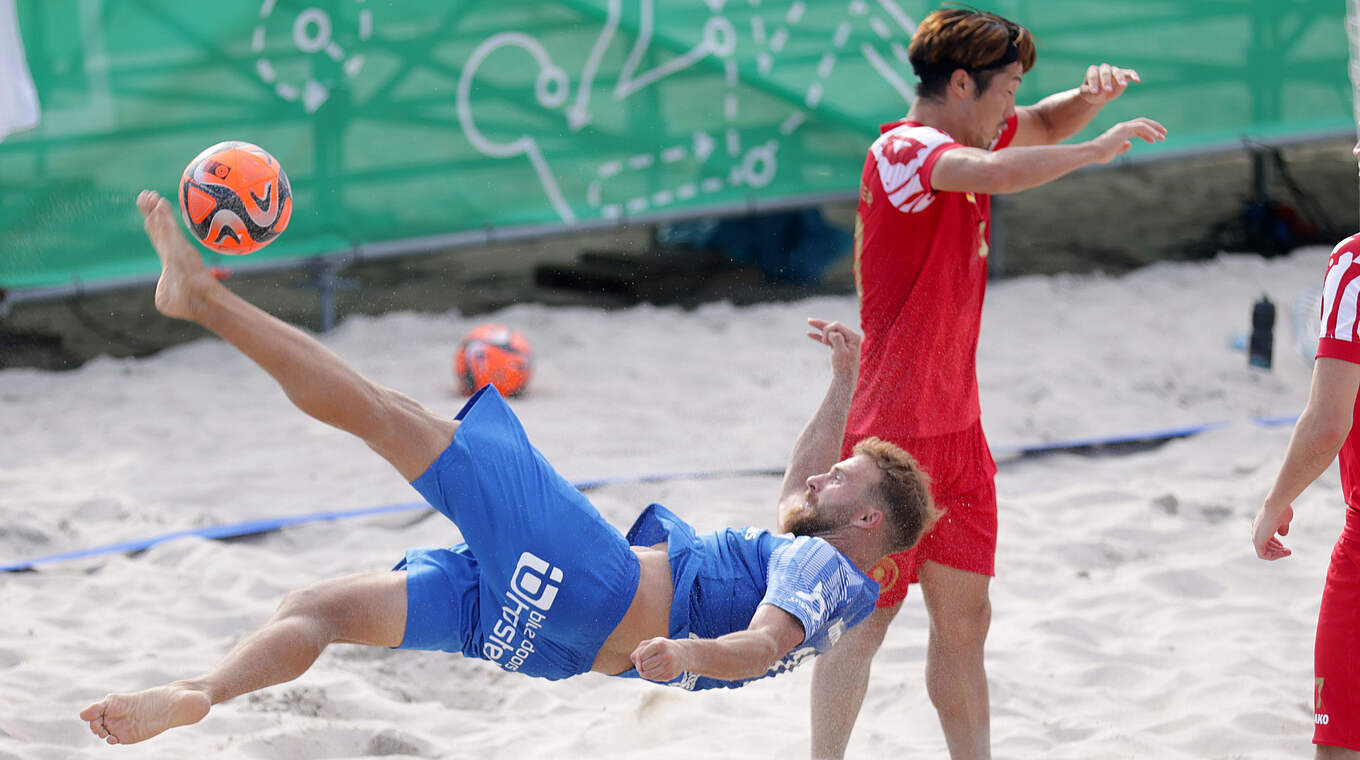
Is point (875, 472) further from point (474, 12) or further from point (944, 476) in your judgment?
A: point (474, 12)

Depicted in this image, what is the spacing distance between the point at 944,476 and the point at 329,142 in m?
4.24

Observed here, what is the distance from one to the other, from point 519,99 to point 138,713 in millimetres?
4708

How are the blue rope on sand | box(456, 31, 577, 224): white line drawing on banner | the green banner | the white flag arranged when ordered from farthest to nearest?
Answer: box(456, 31, 577, 224): white line drawing on banner, the green banner, the white flag, the blue rope on sand

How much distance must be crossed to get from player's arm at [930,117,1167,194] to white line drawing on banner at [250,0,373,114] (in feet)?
13.7

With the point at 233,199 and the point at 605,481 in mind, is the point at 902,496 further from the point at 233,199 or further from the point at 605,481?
the point at 605,481

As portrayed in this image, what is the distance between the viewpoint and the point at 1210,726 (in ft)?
11.3

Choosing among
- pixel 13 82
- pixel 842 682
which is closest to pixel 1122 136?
pixel 842 682

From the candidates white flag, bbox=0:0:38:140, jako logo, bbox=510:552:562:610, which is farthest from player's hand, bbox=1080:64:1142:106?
white flag, bbox=0:0:38:140

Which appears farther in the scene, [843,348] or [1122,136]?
[843,348]

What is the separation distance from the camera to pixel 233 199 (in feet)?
9.93

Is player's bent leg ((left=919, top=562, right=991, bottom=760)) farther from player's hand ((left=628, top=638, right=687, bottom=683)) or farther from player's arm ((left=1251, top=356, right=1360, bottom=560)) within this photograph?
player's hand ((left=628, top=638, right=687, bottom=683))

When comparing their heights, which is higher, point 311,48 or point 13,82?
point 311,48

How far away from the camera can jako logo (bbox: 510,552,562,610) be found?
8.47 feet

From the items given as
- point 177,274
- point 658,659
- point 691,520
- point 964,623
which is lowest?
point 691,520
